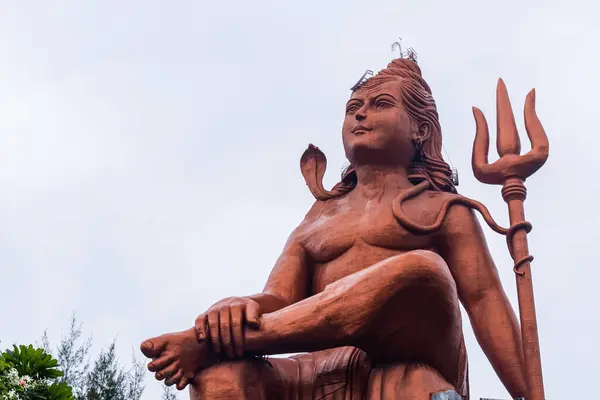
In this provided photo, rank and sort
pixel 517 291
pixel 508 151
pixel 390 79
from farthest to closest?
pixel 390 79 → pixel 508 151 → pixel 517 291

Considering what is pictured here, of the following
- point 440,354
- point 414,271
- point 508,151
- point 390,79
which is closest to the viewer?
point 414,271

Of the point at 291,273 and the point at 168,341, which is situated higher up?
the point at 291,273

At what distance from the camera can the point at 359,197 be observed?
6410mm

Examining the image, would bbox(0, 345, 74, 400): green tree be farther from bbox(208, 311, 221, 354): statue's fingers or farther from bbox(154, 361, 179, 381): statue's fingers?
bbox(208, 311, 221, 354): statue's fingers

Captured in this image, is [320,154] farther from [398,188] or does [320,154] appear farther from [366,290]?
[366,290]

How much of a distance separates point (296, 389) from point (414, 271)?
1.16 meters

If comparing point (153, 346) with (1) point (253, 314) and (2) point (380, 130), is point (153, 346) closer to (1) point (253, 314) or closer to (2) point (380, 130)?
(1) point (253, 314)

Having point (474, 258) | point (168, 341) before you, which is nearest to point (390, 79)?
point (474, 258)

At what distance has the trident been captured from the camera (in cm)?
551

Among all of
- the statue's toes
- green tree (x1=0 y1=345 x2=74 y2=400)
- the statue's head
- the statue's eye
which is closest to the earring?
the statue's head

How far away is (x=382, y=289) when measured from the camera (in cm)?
480

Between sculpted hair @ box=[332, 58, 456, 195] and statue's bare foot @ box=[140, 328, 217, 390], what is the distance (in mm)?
2097

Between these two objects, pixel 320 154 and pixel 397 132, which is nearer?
pixel 397 132

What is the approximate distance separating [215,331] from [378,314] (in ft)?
3.00
